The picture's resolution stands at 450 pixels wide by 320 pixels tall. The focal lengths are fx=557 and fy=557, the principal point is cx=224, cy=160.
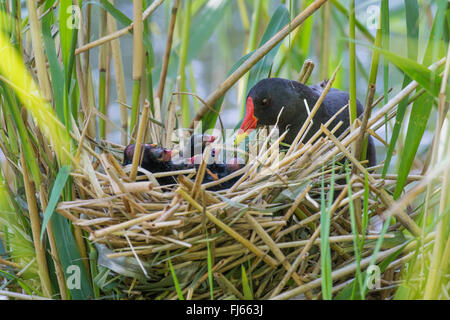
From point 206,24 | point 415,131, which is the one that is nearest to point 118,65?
point 206,24

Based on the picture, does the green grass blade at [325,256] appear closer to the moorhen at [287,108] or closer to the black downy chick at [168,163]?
the black downy chick at [168,163]

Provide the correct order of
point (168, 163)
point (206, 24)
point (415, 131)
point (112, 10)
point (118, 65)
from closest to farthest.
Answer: point (415, 131) < point (112, 10) < point (168, 163) < point (118, 65) < point (206, 24)

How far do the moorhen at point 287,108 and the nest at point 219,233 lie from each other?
563 mm

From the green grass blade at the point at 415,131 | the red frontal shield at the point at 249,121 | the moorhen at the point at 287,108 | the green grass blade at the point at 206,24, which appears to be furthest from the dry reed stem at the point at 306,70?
the green grass blade at the point at 415,131

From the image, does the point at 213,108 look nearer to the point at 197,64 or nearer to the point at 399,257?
the point at 399,257

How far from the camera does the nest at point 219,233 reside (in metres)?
1.12

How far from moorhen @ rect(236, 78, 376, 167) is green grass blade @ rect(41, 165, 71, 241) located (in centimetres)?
74

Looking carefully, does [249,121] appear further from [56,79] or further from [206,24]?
[56,79]

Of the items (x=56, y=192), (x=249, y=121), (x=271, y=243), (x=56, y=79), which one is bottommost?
(x=271, y=243)

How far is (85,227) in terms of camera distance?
1.15 meters

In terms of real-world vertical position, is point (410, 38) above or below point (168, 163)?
above

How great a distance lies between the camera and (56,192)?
1.06 m
